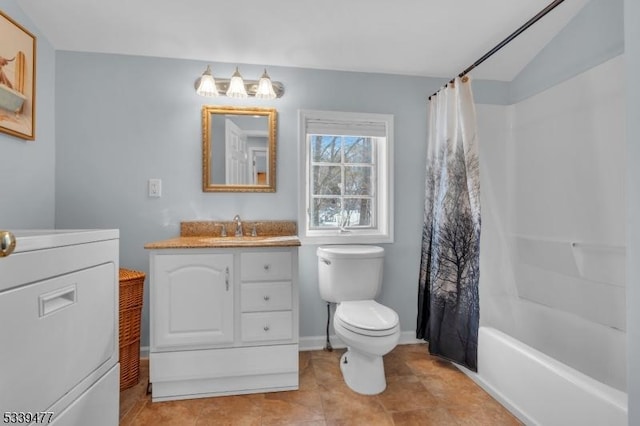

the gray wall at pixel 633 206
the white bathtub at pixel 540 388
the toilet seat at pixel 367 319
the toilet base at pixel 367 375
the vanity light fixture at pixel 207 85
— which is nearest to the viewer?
the gray wall at pixel 633 206

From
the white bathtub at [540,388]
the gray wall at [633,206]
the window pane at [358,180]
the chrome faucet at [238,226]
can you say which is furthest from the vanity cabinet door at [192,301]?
the gray wall at [633,206]

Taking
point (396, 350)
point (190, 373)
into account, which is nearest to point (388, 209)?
point (396, 350)

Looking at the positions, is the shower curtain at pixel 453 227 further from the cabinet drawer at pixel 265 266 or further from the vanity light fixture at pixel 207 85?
the vanity light fixture at pixel 207 85

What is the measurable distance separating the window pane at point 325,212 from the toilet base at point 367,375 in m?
0.95

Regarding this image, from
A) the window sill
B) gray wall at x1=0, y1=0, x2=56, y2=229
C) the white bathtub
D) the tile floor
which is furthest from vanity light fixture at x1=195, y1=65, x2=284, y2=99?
the white bathtub

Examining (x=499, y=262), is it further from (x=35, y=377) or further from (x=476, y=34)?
(x=35, y=377)

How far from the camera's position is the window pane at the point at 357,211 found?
7.61ft

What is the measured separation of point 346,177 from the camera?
231cm

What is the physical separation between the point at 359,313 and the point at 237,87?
→ 1.63m

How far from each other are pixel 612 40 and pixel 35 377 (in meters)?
2.97

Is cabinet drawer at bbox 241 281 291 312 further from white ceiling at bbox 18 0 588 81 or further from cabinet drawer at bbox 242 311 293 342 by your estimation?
white ceiling at bbox 18 0 588 81

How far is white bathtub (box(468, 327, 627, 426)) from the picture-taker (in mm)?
1092

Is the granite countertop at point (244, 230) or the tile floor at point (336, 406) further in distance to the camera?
the granite countertop at point (244, 230)

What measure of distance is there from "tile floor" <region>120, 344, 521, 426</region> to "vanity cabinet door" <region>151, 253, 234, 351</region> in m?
0.32
